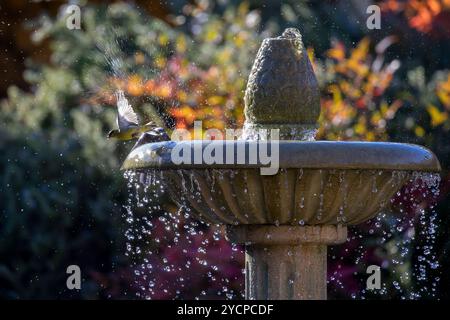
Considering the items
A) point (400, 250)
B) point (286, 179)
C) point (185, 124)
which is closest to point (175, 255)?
point (185, 124)

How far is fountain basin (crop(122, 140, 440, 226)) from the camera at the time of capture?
3.46 m

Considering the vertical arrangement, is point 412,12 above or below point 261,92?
above

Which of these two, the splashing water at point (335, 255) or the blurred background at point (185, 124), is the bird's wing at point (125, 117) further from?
the blurred background at point (185, 124)

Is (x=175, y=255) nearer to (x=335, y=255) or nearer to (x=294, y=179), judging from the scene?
(x=335, y=255)

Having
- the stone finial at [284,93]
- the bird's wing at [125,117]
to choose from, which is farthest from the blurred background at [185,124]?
the stone finial at [284,93]

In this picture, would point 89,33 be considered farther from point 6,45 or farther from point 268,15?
point 6,45

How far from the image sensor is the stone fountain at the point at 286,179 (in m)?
3.49

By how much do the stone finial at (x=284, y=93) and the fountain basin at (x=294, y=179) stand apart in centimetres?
44

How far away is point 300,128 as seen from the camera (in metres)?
4.05

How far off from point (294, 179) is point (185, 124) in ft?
8.76

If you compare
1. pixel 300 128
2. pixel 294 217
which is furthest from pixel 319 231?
pixel 300 128

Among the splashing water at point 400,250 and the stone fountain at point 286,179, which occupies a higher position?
the stone fountain at point 286,179

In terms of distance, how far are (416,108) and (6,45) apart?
5247 mm

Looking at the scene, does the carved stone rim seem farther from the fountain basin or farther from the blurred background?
the blurred background
